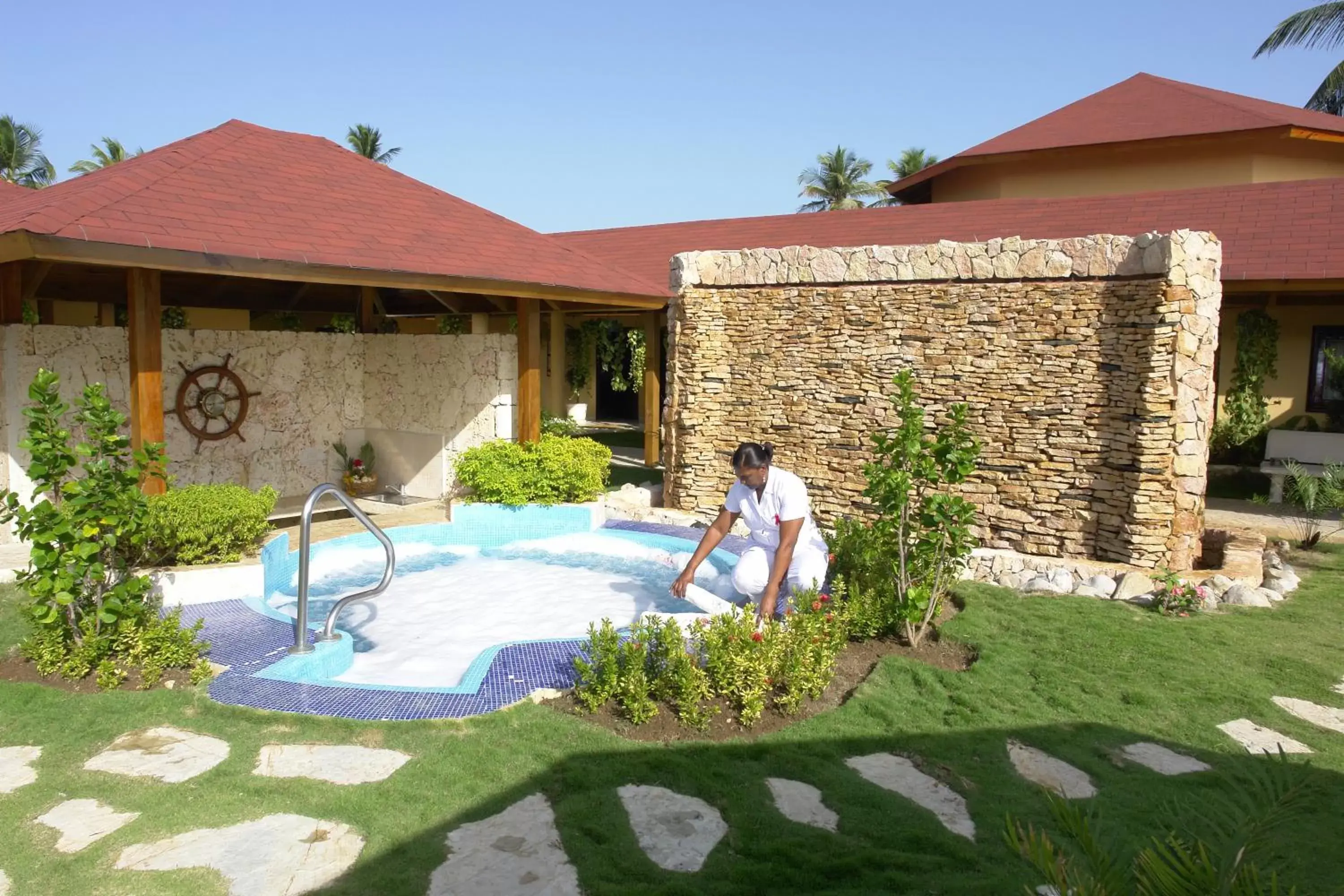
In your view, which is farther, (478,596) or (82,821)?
(478,596)

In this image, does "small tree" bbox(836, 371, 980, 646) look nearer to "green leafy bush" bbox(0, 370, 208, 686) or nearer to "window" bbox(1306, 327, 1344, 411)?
"green leafy bush" bbox(0, 370, 208, 686)

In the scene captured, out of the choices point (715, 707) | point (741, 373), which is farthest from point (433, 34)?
point (715, 707)

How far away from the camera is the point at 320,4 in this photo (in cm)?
1296

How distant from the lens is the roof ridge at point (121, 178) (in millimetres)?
7379

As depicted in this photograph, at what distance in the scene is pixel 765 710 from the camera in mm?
5281

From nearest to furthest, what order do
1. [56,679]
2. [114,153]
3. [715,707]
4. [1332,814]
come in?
[1332,814] < [715,707] < [56,679] < [114,153]

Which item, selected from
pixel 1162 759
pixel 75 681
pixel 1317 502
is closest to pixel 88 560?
pixel 75 681

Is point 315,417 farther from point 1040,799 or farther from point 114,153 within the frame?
point 114,153

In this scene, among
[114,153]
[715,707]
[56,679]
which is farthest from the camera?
[114,153]

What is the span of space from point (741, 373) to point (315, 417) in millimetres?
6187

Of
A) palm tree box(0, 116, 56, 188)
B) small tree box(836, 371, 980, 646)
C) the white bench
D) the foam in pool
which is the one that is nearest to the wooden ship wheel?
the foam in pool

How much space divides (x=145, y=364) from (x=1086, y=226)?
13662 mm

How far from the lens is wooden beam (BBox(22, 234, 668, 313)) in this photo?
6836 millimetres

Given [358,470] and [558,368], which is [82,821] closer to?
[358,470]
